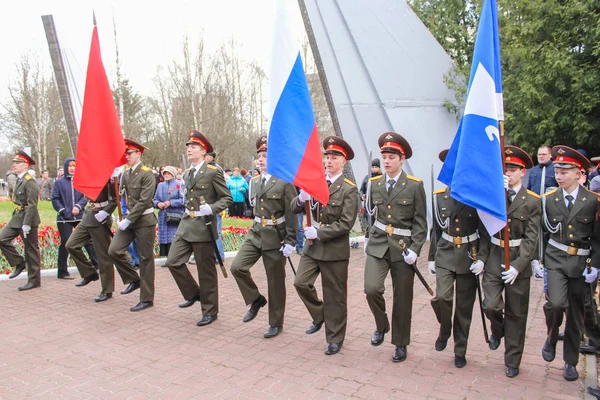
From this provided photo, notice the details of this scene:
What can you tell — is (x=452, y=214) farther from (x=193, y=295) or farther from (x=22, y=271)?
(x=22, y=271)

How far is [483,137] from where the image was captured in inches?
177

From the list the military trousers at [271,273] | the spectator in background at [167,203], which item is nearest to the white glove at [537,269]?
the military trousers at [271,273]

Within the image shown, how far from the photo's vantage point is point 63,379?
4.49 metres

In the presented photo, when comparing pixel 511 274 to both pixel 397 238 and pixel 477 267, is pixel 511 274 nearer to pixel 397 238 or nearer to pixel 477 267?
pixel 477 267

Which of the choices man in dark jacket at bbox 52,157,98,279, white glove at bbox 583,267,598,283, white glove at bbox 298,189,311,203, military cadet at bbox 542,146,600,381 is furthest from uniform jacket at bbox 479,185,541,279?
man in dark jacket at bbox 52,157,98,279

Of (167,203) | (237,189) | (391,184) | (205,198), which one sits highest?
(391,184)

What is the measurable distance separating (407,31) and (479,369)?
32.6 ft

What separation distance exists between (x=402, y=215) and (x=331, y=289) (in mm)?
1037

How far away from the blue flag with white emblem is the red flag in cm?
436

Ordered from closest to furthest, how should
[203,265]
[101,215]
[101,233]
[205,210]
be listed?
[205,210], [203,265], [101,215], [101,233]

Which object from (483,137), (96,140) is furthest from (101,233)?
(483,137)

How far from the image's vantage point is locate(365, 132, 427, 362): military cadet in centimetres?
485

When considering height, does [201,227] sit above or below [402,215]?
below

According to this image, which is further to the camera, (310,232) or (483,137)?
(310,232)
